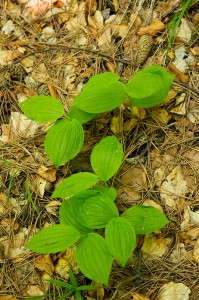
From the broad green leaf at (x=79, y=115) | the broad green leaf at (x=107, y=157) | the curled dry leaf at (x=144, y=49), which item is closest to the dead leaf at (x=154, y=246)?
the broad green leaf at (x=107, y=157)

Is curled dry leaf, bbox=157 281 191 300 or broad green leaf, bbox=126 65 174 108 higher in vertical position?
broad green leaf, bbox=126 65 174 108

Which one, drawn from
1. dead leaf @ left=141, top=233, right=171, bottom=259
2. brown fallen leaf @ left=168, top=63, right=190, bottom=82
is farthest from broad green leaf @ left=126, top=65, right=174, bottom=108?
dead leaf @ left=141, top=233, right=171, bottom=259

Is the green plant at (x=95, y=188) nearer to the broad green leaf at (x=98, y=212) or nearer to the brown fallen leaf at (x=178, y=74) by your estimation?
the broad green leaf at (x=98, y=212)

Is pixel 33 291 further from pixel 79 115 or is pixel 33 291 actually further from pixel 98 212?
pixel 79 115

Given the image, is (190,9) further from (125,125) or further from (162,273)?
(162,273)

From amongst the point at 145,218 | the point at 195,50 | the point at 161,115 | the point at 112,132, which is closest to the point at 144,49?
the point at 195,50

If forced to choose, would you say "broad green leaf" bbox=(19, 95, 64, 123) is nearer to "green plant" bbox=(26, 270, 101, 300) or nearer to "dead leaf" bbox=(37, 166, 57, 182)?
"dead leaf" bbox=(37, 166, 57, 182)
